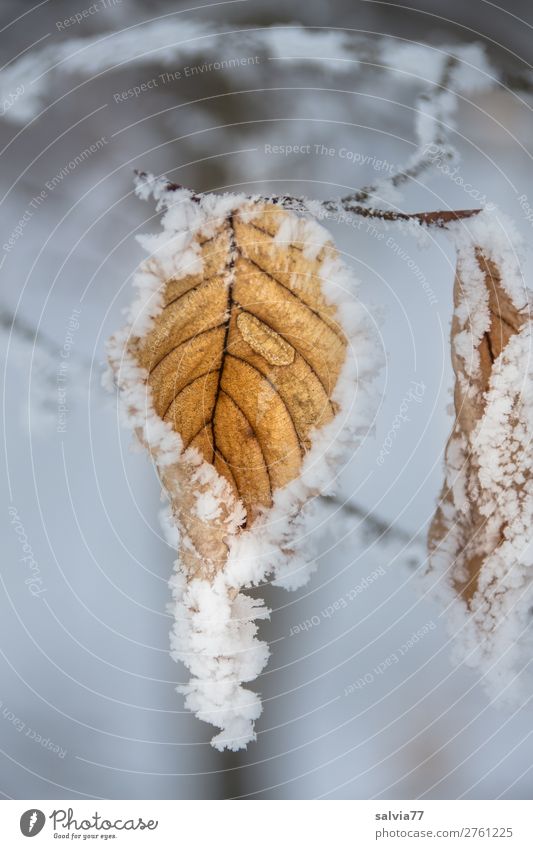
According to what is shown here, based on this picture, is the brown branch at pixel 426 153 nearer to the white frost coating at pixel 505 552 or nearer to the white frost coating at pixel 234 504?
the white frost coating at pixel 234 504

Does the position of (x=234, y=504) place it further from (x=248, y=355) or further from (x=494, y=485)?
(x=494, y=485)

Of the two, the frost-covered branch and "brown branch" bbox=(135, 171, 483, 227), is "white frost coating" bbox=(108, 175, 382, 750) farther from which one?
the frost-covered branch

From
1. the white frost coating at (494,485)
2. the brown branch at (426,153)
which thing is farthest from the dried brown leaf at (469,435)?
the brown branch at (426,153)

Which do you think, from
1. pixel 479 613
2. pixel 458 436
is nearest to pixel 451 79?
pixel 458 436

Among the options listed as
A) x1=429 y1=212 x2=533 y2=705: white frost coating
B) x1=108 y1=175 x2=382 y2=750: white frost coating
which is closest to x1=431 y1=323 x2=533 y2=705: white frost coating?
x1=429 y1=212 x2=533 y2=705: white frost coating

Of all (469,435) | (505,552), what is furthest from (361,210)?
(505,552)

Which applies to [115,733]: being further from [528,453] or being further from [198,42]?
[198,42]
